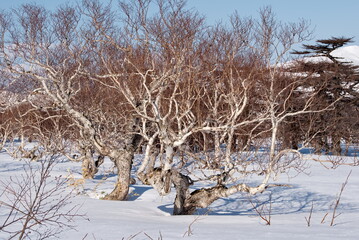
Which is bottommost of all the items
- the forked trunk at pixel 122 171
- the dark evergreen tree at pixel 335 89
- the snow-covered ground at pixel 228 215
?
the snow-covered ground at pixel 228 215

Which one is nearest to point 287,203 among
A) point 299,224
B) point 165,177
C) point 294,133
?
point 165,177

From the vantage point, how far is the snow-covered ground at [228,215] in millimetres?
4906

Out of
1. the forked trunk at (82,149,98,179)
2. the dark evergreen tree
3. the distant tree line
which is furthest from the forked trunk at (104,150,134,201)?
the dark evergreen tree

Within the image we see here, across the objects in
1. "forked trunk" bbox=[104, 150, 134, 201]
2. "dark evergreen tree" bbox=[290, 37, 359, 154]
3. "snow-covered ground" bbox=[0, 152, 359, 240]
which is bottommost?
"snow-covered ground" bbox=[0, 152, 359, 240]

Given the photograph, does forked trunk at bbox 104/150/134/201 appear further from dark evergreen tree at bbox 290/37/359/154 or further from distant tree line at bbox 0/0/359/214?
dark evergreen tree at bbox 290/37/359/154

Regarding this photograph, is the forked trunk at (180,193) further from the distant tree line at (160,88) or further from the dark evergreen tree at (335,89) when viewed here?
the dark evergreen tree at (335,89)

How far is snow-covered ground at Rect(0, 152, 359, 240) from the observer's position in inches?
193

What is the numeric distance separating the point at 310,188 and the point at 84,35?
29.1 ft

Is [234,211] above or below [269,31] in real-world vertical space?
below

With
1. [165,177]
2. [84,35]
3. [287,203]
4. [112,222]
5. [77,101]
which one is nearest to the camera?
[112,222]

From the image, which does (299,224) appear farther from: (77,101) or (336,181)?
(77,101)

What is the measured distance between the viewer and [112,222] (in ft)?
20.1

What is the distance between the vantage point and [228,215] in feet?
30.6

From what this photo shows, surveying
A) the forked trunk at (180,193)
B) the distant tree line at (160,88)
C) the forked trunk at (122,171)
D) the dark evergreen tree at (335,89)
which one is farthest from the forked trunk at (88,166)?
the dark evergreen tree at (335,89)
